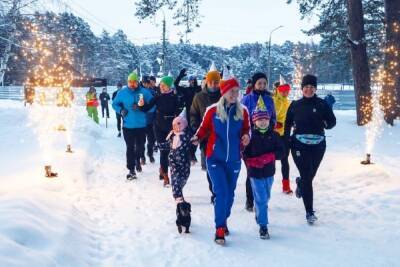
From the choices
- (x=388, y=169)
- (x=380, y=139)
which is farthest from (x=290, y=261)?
(x=380, y=139)

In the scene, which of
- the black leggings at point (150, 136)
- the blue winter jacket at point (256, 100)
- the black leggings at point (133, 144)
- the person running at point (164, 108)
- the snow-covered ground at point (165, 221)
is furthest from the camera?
the black leggings at point (150, 136)

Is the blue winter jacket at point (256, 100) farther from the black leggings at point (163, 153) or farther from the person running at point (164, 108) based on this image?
the person running at point (164, 108)

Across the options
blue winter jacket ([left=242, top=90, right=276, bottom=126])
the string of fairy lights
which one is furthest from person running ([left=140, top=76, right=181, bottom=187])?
the string of fairy lights

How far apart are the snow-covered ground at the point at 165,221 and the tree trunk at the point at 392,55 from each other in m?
7.29

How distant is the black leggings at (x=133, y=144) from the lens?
32.2ft

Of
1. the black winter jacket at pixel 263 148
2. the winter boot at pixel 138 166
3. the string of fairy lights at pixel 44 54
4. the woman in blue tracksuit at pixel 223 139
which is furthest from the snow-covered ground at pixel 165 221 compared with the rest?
the string of fairy lights at pixel 44 54

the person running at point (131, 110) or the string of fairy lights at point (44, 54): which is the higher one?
the string of fairy lights at point (44, 54)

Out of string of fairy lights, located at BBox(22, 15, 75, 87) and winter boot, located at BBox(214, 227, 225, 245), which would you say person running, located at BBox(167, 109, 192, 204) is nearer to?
winter boot, located at BBox(214, 227, 225, 245)

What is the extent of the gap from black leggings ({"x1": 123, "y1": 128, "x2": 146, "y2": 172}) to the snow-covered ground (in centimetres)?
40

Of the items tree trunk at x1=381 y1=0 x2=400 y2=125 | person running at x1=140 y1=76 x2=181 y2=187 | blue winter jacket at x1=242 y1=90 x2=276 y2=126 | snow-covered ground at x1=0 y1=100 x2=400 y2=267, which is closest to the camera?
snow-covered ground at x1=0 y1=100 x2=400 y2=267

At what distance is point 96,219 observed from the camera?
6617mm

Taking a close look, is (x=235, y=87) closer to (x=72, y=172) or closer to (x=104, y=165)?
(x=72, y=172)

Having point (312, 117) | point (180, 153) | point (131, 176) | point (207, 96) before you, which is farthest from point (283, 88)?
point (131, 176)

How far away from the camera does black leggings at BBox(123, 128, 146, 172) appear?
32.2 ft
